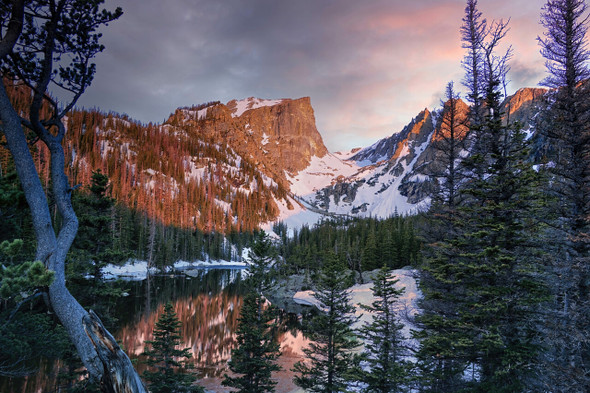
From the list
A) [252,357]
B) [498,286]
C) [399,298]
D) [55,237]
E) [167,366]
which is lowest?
[399,298]

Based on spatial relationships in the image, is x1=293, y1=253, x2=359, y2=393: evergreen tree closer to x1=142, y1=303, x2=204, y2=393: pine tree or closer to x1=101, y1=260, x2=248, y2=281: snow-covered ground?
x1=142, y1=303, x2=204, y2=393: pine tree

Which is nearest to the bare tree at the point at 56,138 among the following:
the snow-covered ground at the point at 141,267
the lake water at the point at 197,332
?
the lake water at the point at 197,332

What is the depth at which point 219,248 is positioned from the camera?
10656cm

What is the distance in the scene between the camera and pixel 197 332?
2764 centimetres

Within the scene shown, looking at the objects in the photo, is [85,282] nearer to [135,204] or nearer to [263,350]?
[263,350]

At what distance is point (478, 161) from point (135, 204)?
10378 centimetres

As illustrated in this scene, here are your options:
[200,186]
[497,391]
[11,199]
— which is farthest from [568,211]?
[200,186]

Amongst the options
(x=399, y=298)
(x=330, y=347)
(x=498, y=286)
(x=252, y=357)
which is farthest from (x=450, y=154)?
(x=399, y=298)

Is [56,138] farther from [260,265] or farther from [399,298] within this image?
[399,298]

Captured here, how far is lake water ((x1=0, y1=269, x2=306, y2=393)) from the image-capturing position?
54.0ft

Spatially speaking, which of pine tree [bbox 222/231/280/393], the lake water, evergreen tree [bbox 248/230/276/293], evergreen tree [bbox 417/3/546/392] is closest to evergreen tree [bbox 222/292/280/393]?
pine tree [bbox 222/231/280/393]

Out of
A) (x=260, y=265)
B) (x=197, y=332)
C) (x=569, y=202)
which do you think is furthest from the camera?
(x=197, y=332)

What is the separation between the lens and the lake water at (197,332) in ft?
54.0

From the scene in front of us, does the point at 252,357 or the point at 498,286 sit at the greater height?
the point at 498,286
